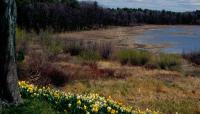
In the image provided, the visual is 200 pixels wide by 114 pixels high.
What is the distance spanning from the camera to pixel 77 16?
221 ft

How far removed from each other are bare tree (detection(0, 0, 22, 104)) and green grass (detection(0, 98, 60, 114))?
7.2 inches

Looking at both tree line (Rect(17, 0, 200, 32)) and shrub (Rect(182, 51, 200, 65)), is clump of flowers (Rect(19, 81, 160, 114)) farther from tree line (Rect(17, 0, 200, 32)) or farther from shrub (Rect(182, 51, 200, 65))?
tree line (Rect(17, 0, 200, 32))

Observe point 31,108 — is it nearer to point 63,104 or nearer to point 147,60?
point 63,104

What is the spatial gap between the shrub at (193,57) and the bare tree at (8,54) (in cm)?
3123

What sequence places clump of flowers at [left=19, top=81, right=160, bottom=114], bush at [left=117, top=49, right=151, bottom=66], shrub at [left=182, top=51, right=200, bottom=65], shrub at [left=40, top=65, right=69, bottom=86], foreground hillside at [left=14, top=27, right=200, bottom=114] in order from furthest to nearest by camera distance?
shrub at [left=182, top=51, right=200, bottom=65], bush at [left=117, top=49, right=151, bottom=66], shrub at [left=40, top=65, right=69, bottom=86], foreground hillside at [left=14, top=27, right=200, bottom=114], clump of flowers at [left=19, top=81, right=160, bottom=114]

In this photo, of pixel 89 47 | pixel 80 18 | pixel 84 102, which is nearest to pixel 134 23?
pixel 80 18

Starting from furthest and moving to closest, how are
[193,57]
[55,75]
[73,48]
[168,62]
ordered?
[193,57], [73,48], [168,62], [55,75]

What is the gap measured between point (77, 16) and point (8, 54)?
196 feet

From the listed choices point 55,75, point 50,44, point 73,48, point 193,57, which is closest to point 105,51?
point 73,48

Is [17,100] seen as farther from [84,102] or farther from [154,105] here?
[154,105]

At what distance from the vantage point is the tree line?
2242 inches

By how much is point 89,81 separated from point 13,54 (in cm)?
1553

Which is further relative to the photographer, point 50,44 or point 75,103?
point 50,44

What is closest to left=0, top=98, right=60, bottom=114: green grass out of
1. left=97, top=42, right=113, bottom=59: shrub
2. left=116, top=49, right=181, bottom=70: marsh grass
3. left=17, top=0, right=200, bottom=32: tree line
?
left=116, top=49, right=181, bottom=70: marsh grass
